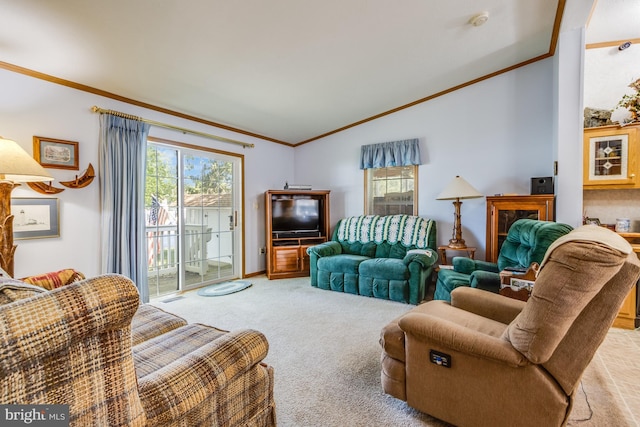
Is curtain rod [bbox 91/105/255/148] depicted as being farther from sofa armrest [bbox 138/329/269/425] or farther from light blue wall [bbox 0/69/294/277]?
sofa armrest [bbox 138/329/269/425]

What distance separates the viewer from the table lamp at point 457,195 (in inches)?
136

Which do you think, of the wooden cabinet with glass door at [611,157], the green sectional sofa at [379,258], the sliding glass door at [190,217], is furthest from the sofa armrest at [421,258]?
the sliding glass door at [190,217]

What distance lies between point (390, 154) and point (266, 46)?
8.35 ft

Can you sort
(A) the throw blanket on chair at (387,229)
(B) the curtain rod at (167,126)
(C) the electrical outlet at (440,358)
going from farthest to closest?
(A) the throw blanket on chair at (387,229), (B) the curtain rod at (167,126), (C) the electrical outlet at (440,358)

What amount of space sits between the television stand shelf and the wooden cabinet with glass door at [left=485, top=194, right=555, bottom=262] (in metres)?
2.42

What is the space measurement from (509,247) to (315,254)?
2.37m

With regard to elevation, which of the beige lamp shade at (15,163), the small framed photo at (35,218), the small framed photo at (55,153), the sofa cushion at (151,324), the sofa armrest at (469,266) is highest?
the small framed photo at (55,153)

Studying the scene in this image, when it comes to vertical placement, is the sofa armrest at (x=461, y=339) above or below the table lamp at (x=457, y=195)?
below

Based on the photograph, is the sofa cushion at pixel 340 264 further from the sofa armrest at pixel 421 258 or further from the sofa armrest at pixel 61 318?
the sofa armrest at pixel 61 318

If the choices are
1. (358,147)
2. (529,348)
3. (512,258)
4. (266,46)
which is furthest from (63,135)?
(512,258)

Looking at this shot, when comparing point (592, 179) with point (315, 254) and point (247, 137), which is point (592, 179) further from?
point (247, 137)

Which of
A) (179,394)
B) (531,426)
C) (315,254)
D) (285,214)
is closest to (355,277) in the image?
(315,254)
